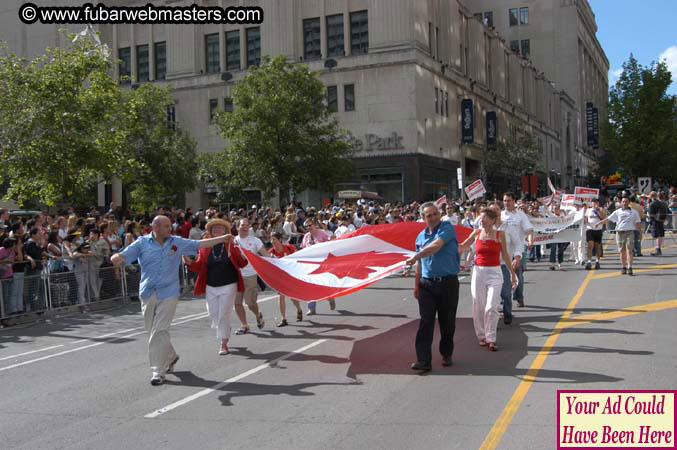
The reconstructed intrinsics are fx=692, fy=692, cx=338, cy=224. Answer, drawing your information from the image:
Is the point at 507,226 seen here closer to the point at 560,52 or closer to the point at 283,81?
the point at 283,81

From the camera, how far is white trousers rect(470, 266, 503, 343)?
9.31 meters

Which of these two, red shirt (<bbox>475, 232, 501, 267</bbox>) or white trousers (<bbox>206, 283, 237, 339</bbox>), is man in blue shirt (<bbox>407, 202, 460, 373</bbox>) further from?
white trousers (<bbox>206, 283, 237, 339</bbox>)

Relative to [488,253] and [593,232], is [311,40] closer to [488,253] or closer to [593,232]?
[593,232]

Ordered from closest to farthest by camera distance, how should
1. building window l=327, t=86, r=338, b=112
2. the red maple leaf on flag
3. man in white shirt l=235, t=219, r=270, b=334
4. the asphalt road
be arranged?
the asphalt road → the red maple leaf on flag → man in white shirt l=235, t=219, r=270, b=334 → building window l=327, t=86, r=338, b=112

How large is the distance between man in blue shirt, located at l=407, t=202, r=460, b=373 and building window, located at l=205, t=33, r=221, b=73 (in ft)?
140

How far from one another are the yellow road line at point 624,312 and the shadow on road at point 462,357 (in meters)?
1.20

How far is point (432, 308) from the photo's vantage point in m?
8.30

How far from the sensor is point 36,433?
6.69 metres

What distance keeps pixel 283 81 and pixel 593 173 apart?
218ft

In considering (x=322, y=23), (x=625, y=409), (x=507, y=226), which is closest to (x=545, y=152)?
(x=322, y=23)

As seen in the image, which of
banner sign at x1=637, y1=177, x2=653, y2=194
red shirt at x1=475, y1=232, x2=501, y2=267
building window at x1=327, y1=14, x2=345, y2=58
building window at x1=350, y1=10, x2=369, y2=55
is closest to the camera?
red shirt at x1=475, y1=232, x2=501, y2=267

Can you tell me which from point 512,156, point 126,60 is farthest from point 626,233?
point 126,60

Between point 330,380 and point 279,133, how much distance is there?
26.5m

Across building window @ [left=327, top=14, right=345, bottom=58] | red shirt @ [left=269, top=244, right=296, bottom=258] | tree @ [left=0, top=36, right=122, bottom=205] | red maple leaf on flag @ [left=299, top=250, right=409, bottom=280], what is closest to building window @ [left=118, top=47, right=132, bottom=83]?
building window @ [left=327, top=14, right=345, bottom=58]
